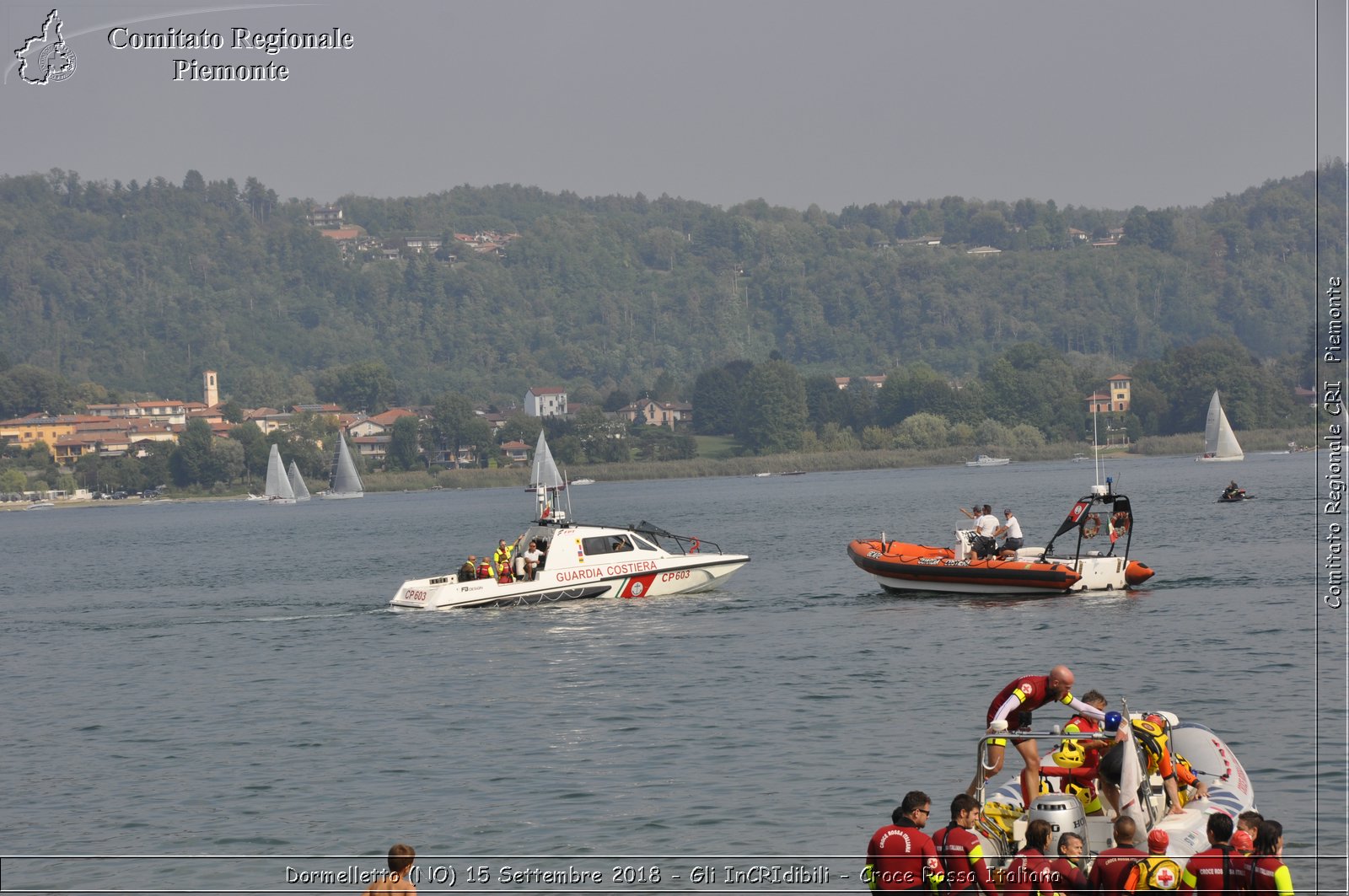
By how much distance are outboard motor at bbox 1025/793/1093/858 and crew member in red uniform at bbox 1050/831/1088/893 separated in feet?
2.67

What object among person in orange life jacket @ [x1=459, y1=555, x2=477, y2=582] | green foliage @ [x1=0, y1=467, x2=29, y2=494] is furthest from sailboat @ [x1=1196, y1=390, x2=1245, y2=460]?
green foliage @ [x1=0, y1=467, x2=29, y2=494]

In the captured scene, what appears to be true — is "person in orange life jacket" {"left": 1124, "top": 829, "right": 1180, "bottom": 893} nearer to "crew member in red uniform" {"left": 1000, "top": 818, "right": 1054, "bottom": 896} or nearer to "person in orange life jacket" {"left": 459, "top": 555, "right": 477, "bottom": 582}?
"crew member in red uniform" {"left": 1000, "top": 818, "right": 1054, "bottom": 896}

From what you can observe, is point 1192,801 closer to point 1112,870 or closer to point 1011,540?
point 1112,870

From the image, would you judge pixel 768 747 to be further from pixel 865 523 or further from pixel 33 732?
pixel 865 523

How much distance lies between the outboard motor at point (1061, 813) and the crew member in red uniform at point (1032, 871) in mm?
640

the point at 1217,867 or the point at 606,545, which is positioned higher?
the point at 606,545

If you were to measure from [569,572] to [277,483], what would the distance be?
13294 cm

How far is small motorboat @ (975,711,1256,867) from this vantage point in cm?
1356

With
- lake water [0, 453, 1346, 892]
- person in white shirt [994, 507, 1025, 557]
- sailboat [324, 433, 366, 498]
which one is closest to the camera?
lake water [0, 453, 1346, 892]

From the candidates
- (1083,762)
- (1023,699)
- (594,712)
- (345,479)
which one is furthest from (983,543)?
(345,479)

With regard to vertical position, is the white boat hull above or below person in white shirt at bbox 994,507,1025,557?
below

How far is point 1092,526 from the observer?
34.2 metres

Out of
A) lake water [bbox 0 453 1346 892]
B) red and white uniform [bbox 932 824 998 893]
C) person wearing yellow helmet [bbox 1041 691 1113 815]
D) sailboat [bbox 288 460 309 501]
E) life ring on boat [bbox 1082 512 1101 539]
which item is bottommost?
sailboat [bbox 288 460 309 501]

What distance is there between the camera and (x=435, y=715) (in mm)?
25141
